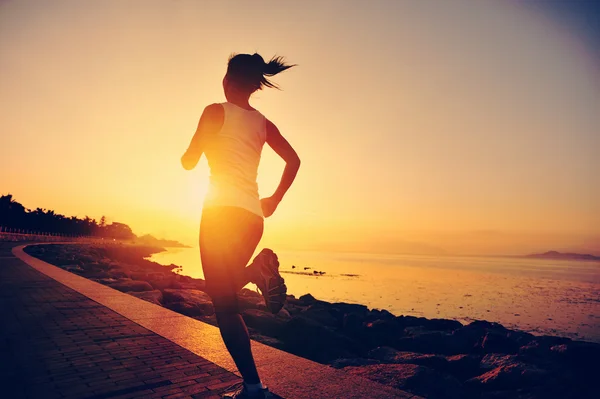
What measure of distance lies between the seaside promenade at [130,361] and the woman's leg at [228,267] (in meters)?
0.92

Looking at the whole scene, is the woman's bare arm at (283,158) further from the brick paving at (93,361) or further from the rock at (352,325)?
the rock at (352,325)

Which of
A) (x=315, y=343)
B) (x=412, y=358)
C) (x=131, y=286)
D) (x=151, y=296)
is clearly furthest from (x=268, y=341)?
(x=131, y=286)

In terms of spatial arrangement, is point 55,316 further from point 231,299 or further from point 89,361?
point 231,299

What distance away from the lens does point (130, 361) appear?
3.48 meters

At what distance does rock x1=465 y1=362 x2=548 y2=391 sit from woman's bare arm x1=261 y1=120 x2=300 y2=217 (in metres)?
4.47

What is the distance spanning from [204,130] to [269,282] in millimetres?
974

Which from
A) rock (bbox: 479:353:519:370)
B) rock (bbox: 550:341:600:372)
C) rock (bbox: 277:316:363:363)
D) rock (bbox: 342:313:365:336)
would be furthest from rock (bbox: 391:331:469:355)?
rock (bbox: 479:353:519:370)

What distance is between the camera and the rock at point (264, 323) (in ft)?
27.7

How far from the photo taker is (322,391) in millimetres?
2801

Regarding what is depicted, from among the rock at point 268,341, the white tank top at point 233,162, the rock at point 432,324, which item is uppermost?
the white tank top at point 233,162

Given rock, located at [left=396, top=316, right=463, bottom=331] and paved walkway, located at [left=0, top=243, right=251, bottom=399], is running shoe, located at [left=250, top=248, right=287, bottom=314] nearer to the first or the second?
paved walkway, located at [left=0, top=243, right=251, bottom=399]

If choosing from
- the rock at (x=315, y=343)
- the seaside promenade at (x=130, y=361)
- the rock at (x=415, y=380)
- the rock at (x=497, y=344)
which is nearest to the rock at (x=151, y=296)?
the seaside promenade at (x=130, y=361)

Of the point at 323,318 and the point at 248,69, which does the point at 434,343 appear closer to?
the point at 323,318

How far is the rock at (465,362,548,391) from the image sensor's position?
483 centimetres
